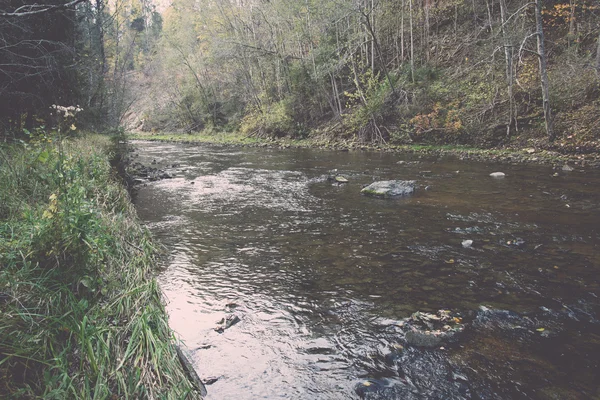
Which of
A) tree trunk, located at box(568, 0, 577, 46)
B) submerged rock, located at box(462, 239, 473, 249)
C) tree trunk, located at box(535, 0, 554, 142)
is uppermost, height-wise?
tree trunk, located at box(568, 0, 577, 46)

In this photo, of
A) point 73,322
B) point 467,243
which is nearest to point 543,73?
point 467,243

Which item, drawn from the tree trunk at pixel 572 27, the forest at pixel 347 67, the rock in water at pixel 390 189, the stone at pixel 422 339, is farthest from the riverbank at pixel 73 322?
the tree trunk at pixel 572 27

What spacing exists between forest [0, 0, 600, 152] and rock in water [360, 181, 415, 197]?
7.50 m

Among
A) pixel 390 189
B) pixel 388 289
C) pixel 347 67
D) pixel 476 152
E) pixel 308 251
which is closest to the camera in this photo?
pixel 388 289

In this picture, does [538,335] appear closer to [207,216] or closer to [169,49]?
[207,216]

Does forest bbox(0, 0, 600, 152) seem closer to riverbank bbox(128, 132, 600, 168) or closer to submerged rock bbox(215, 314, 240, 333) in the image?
riverbank bbox(128, 132, 600, 168)

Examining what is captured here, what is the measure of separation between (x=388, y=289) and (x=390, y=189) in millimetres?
5347

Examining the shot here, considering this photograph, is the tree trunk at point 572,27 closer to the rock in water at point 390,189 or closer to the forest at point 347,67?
the forest at point 347,67

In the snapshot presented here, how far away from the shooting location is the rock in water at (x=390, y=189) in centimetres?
937

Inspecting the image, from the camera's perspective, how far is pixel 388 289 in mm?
4523

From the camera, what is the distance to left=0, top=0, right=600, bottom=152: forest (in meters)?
9.38

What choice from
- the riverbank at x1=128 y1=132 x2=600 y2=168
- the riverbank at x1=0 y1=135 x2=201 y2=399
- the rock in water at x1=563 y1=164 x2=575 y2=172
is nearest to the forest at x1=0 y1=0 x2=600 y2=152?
the riverbank at x1=128 y1=132 x2=600 y2=168

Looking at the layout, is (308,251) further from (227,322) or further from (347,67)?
(347,67)

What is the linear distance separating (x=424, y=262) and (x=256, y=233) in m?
3.34
